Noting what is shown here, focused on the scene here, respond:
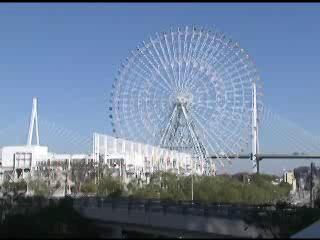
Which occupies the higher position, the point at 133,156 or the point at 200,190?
the point at 133,156

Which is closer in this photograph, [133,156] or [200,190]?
[200,190]

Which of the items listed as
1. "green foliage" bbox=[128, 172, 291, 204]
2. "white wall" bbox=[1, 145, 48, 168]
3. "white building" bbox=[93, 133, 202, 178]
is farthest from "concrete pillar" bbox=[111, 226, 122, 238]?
"white wall" bbox=[1, 145, 48, 168]

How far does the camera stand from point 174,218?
53719mm

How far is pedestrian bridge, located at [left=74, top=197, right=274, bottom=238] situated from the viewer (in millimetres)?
48406

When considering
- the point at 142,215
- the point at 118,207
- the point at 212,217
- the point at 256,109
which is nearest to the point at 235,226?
the point at 212,217

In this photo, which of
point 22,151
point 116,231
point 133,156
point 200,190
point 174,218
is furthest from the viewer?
point 133,156

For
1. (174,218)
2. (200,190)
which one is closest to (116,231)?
(174,218)

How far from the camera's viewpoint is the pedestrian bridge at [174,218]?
48.4 metres

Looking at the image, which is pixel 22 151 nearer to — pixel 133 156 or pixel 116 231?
pixel 133 156

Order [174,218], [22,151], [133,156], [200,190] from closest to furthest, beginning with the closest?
[174,218], [200,190], [22,151], [133,156]

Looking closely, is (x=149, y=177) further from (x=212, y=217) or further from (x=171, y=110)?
(x=212, y=217)

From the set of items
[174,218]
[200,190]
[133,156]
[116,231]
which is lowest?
[116,231]

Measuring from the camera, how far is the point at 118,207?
204 ft

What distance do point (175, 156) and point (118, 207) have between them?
76491mm
